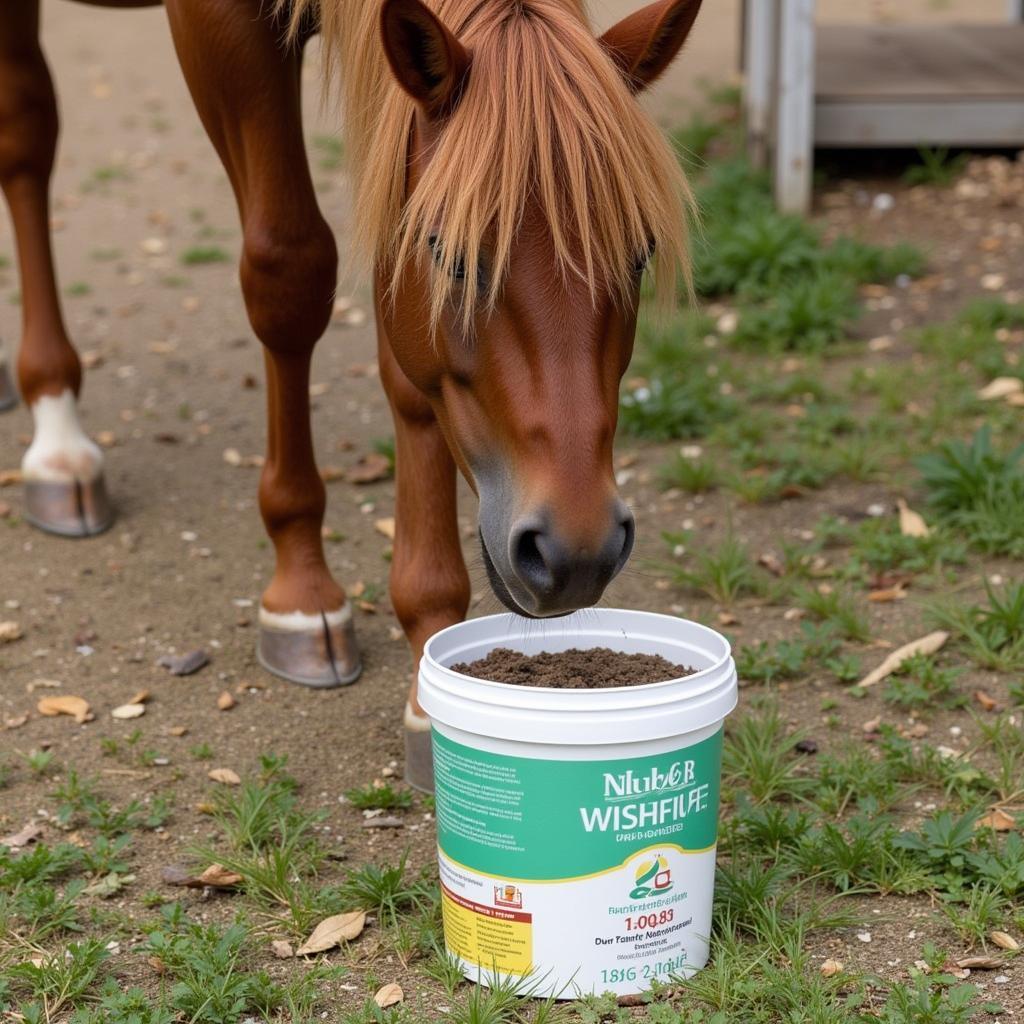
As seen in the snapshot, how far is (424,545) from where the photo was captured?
275cm

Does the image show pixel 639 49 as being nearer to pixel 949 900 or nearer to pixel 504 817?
pixel 504 817

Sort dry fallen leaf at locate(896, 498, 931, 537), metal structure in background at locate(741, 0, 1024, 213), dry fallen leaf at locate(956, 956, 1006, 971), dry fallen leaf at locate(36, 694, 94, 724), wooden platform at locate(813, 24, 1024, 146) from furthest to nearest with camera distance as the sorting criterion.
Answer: wooden platform at locate(813, 24, 1024, 146)
metal structure in background at locate(741, 0, 1024, 213)
dry fallen leaf at locate(896, 498, 931, 537)
dry fallen leaf at locate(36, 694, 94, 724)
dry fallen leaf at locate(956, 956, 1006, 971)

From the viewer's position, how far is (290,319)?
3123 millimetres

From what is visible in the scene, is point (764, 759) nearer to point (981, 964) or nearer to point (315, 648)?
point (981, 964)

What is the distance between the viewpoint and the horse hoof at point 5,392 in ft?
16.5

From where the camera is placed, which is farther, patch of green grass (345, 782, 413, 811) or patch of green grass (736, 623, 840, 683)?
patch of green grass (736, 623, 840, 683)

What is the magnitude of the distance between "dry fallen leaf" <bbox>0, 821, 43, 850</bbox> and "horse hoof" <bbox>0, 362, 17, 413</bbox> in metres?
2.73

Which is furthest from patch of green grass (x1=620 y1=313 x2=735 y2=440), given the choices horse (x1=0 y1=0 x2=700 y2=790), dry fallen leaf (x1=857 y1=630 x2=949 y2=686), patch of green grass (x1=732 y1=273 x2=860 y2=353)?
horse (x1=0 y1=0 x2=700 y2=790)

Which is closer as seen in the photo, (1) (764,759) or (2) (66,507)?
(1) (764,759)

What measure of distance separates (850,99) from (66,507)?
4.45 meters

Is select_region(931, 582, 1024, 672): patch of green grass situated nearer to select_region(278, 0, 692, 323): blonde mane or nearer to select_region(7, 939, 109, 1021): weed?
select_region(278, 0, 692, 323): blonde mane

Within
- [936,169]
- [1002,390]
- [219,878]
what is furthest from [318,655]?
[936,169]

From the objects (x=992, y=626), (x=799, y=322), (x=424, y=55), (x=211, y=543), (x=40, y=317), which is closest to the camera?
(x=424, y=55)

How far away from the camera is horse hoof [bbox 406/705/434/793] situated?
2.75 meters
